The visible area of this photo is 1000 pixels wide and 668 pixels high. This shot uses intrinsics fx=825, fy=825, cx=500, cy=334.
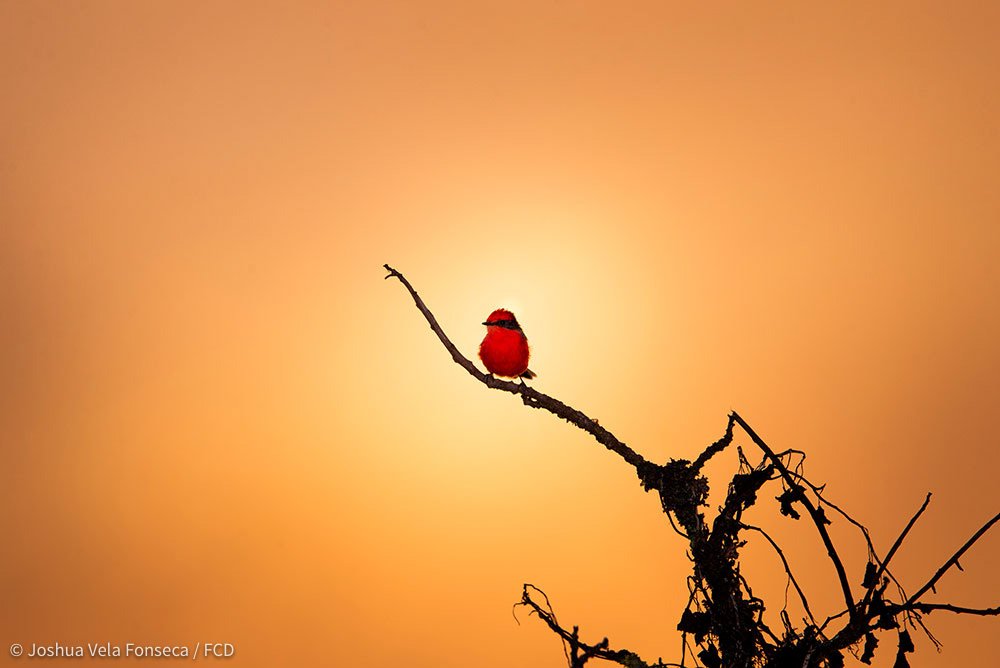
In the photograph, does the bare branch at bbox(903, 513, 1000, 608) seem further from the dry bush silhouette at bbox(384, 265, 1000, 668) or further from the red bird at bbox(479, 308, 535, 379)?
the red bird at bbox(479, 308, 535, 379)

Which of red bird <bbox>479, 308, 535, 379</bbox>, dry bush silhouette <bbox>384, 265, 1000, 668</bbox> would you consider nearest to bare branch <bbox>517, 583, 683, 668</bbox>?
dry bush silhouette <bbox>384, 265, 1000, 668</bbox>

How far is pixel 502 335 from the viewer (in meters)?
2.09

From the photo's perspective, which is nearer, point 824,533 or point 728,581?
point 824,533

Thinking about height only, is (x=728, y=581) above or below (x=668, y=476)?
below

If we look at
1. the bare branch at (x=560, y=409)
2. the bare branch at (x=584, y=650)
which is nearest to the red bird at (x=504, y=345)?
the bare branch at (x=560, y=409)

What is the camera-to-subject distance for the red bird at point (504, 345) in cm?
208

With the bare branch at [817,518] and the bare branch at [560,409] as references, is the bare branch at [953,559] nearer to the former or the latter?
the bare branch at [817,518]

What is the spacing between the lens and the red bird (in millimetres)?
2084

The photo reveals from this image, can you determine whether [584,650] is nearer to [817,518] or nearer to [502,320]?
[817,518]

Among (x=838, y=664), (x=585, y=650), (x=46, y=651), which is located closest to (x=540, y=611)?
(x=585, y=650)

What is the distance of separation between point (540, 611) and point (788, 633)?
0.40 m

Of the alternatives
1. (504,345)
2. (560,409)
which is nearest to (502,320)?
(504,345)

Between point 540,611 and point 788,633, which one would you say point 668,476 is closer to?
point 788,633

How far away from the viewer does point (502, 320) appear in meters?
2.09
